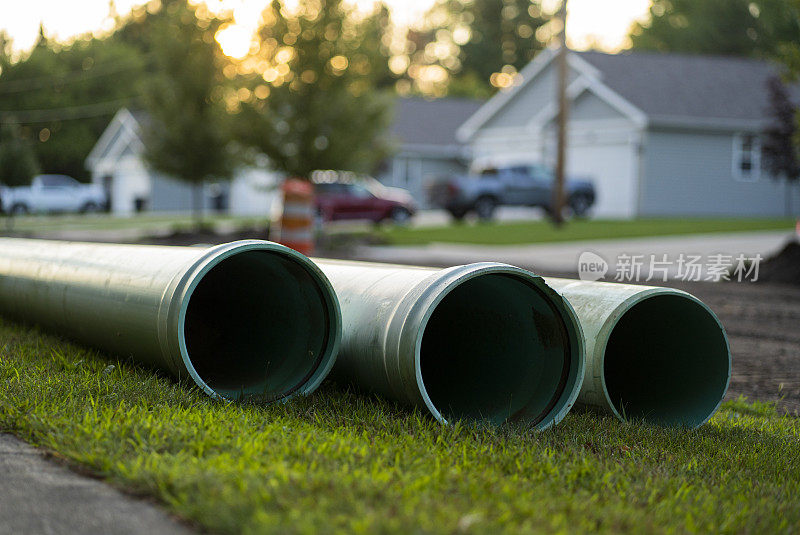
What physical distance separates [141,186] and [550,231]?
101ft

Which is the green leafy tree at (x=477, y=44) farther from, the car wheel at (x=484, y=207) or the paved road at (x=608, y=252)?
the paved road at (x=608, y=252)

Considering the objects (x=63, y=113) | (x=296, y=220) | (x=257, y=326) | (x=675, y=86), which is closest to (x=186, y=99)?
(x=296, y=220)

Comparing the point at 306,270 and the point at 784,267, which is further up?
the point at 306,270

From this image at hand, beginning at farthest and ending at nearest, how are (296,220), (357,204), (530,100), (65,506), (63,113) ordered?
(63,113) → (530,100) → (357,204) → (296,220) → (65,506)

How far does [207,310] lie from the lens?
6.39 meters

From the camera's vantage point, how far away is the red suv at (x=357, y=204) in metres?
29.9

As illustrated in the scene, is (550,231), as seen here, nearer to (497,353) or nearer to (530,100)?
(530,100)

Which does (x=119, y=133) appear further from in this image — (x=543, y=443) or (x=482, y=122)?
(x=543, y=443)

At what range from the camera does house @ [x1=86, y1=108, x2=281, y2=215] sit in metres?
44.7

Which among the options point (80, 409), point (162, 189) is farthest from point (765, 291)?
point (162, 189)

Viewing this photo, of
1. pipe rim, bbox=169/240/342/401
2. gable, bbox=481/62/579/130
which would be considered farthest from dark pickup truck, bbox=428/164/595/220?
pipe rim, bbox=169/240/342/401

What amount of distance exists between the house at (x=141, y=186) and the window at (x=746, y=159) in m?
18.7

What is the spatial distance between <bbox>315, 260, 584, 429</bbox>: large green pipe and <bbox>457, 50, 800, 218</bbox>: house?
27.8 metres

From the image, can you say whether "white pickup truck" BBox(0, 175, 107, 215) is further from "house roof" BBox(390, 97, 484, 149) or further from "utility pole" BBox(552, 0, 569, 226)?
"utility pole" BBox(552, 0, 569, 226)
